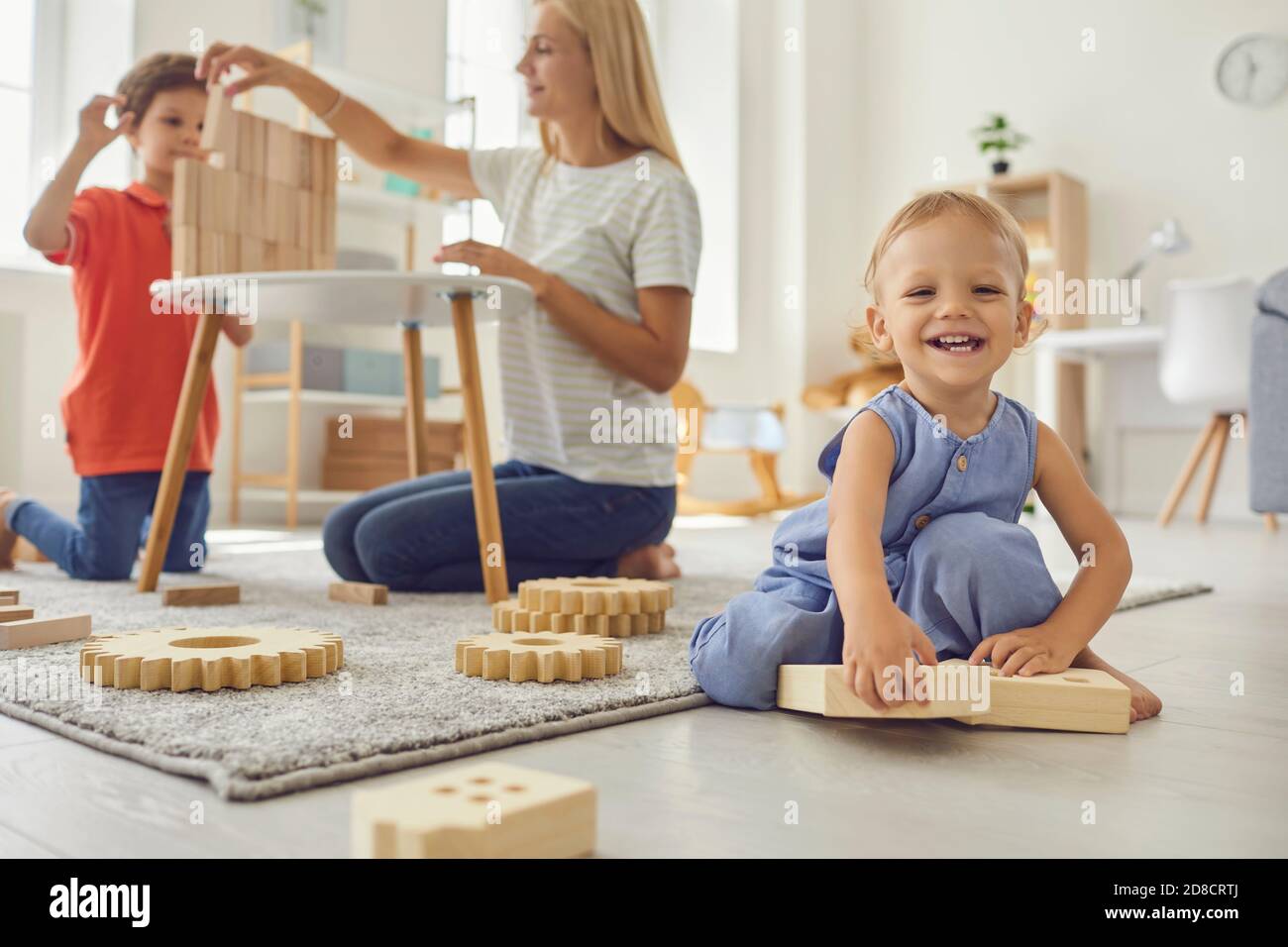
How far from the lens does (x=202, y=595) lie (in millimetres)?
1437

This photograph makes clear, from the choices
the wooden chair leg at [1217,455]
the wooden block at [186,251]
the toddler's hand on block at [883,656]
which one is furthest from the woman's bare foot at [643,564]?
the wooden chair leg at [1217,455]

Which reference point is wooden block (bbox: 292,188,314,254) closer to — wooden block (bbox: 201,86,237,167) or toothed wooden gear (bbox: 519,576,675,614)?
wooden block (bbox: 201,86,237,167)

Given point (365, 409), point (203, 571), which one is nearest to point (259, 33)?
point (365, 409)

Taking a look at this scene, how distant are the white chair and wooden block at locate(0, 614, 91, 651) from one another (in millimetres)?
3063

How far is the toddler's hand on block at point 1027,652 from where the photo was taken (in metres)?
0.87

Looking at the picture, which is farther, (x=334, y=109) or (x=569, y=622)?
(x=334, y=109)

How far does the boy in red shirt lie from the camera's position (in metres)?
1.79

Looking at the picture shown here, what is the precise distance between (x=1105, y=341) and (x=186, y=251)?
307 cm

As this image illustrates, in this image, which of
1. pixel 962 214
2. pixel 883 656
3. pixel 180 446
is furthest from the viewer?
pixel 180 446

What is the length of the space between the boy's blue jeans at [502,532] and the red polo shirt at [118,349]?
0.38m

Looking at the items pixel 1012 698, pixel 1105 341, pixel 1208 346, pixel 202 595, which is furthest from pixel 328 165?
pixel 1105 341

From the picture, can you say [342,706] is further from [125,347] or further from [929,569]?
[125,347]

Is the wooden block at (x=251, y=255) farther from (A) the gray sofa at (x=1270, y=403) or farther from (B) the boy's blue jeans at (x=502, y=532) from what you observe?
(A) the gray sofa at (x=1270, y=403)

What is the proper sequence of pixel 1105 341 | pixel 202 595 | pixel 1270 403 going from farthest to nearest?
pixel 1105 341 → pixel 1270 403 → pixel 202 595
